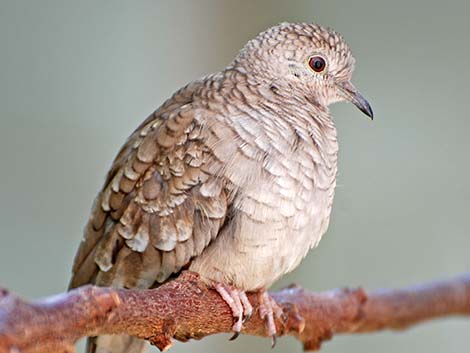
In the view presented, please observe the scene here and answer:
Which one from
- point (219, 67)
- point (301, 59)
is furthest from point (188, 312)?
point (219, 67)

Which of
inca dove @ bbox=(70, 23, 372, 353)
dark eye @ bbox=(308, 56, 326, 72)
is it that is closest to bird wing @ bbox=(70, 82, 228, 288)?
inca dove @ bbox=(70, 23, 372, 353)

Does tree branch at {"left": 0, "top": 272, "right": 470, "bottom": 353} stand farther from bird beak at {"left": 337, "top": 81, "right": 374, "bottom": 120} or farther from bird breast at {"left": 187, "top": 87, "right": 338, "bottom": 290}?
bird beak at {"left": 337, "top": 81, "right": 374, "bottom": 120}

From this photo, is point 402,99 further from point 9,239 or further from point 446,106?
point 9,239

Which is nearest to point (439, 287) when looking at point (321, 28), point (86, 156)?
point (321, 28)

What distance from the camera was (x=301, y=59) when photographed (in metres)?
1.45

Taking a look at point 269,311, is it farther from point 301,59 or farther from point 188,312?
point 301,59

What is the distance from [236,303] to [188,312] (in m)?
0.13

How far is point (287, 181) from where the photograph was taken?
1.29 m

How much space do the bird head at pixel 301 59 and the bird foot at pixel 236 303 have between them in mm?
383

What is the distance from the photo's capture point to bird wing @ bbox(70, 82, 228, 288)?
1290mm

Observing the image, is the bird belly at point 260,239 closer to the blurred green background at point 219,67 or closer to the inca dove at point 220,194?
the inca dove at point 220,194

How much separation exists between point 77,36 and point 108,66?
0.13 m

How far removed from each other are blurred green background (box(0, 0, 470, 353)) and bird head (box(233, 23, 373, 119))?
802mm

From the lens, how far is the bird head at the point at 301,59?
4.72ft
